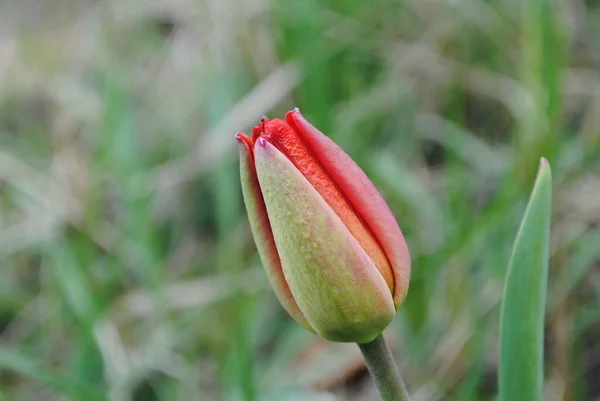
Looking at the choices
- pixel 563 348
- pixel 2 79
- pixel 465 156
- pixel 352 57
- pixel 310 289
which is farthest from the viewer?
pixel 2 79

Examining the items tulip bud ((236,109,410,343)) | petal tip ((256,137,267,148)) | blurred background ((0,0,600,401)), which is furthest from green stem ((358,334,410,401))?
blurred background ((0,0,600,401))

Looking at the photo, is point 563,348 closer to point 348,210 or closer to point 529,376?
point 529,376

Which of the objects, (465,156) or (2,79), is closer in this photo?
(465,156)

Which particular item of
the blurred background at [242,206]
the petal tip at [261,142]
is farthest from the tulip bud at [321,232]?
the blurred background at [242,206]

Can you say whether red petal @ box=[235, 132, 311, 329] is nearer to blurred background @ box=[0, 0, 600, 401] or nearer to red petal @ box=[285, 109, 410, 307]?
red petal @ box=[285, 109, 410, 307]

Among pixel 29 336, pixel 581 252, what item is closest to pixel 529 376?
pixel 581 252

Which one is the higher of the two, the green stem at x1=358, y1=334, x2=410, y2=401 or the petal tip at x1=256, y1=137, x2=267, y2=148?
the petal tip at x1=256, y1=137, x2=267, y2=148

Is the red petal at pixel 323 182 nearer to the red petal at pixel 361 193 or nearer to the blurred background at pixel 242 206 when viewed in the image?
the red petal at pixel 361 193

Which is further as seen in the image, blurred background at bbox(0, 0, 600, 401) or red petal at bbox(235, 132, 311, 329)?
blurred background at bbox(0, 0, 600, 401)
